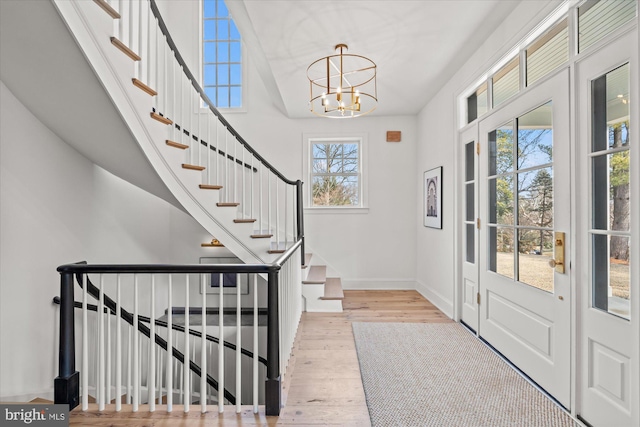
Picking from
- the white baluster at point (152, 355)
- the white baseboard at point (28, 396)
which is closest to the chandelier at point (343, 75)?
the white baluster at point (152, 355)

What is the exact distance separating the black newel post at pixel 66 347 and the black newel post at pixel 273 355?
3.71 ft

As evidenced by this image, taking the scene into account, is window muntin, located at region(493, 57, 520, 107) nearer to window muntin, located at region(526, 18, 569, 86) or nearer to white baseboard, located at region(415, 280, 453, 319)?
window muntin, located at region(526, 18, 569, 86)

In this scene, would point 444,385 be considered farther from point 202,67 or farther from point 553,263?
point 202,67

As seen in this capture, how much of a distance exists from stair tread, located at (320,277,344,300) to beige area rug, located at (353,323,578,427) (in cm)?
69

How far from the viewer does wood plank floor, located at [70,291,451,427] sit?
175 cm

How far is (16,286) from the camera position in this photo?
242 cm

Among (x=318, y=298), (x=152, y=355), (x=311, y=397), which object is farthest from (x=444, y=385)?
(x=152, y=355)

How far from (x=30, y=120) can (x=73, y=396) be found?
6.82 ft

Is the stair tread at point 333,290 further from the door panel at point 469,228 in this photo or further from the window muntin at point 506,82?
the window muntin at point 506,82

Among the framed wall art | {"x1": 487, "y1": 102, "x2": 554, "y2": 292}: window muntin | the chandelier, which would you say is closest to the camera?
Answer: {"x1": 487, "y1": 102, "x2": 554, "y2": 292}: window muntin

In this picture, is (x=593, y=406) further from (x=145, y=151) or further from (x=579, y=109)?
(x=145, y=151)

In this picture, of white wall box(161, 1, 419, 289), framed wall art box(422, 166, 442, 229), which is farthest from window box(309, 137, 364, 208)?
framed wall art box(422, 166, 442, 229)

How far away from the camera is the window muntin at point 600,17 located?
1.63 meters

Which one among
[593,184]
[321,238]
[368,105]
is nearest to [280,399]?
[593,184]
